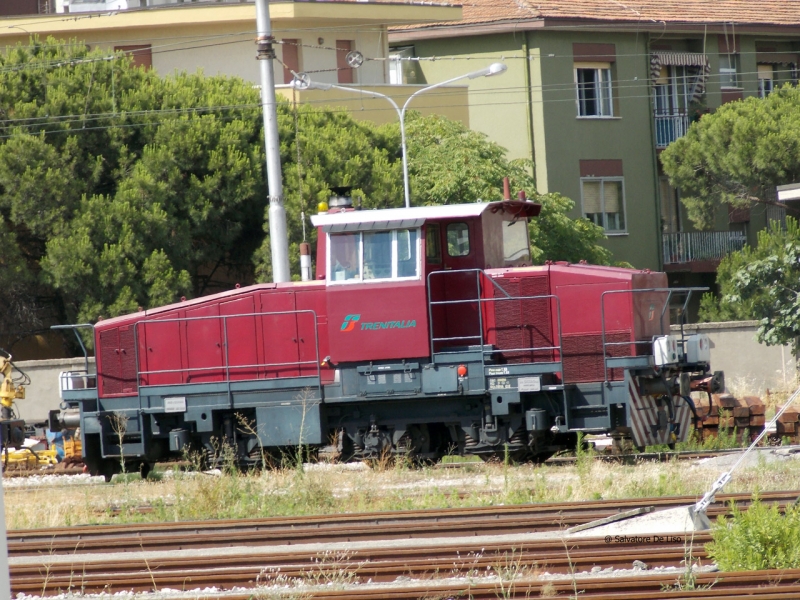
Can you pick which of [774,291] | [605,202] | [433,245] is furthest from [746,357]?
[433,245]

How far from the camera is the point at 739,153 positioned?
30.1 meters

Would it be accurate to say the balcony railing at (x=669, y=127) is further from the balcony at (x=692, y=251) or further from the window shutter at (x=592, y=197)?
the balcony at (x=692, y=251)

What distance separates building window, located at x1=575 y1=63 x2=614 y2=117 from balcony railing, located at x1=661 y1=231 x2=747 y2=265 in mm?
4505

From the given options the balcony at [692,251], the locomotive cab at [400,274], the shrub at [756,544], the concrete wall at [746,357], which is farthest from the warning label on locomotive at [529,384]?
the balcony at [692,251]

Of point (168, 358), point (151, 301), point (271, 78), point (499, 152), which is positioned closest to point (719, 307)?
point (499, 152)

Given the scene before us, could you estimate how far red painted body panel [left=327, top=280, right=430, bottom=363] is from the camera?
12914 mm

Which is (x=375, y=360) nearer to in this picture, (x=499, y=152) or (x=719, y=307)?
(x=499, y=152)

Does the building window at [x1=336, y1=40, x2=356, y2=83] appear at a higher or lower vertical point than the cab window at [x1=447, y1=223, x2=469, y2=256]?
higher

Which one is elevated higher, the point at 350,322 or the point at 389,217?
the point at 389,217

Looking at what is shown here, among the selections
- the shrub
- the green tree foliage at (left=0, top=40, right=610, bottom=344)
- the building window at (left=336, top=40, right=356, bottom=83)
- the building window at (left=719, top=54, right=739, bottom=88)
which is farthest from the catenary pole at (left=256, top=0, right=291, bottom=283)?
the building window at (left=719, top=54, right=739, bottom=88)

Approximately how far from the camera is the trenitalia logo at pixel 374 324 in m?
13.0

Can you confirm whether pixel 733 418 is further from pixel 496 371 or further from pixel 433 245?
pixel 433 245

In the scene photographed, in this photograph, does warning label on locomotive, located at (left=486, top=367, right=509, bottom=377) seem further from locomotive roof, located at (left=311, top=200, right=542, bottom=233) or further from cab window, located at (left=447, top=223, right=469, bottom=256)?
locomotive roof, located at (left=311, top=200, right=542, bottom=233)

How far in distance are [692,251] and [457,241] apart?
73.1 ft
